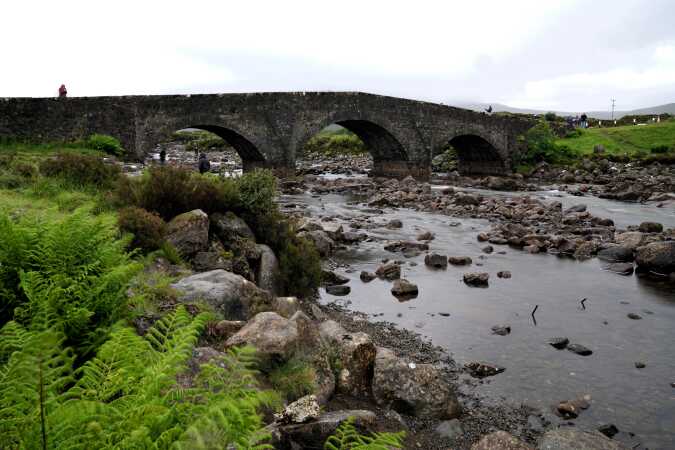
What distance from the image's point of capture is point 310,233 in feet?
56.4

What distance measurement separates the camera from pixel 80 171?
43.6 ft

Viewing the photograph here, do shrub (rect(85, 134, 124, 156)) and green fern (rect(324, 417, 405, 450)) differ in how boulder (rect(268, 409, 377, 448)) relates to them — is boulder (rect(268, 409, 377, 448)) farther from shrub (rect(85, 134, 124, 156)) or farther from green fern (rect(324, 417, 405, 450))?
shrub (rect(85, 134, 124, 156))

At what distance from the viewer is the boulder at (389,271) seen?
14500 mm

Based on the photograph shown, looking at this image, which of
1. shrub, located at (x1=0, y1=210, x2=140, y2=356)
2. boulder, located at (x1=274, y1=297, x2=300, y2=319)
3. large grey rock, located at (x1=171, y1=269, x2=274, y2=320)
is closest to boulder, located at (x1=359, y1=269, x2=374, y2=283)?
boulder, located at (x1=274, y1=297, x2=300, y2=319)

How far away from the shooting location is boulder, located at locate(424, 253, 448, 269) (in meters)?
15.9

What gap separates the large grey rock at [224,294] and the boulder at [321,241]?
749 cm

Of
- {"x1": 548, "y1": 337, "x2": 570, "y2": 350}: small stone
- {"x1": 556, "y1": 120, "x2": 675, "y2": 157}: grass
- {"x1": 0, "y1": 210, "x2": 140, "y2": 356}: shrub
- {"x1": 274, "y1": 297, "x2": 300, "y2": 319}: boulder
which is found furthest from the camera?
{"x1": 556, "y1": 120, "x2": 675, "y2": 157}: grass

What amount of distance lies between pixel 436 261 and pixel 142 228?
942cm

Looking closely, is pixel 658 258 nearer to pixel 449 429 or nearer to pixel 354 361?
pixel 449 429

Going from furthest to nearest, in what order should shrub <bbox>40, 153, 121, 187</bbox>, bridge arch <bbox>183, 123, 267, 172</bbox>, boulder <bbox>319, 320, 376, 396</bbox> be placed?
bridge arch <bbox>183, 123, 267, 172</bbox> < shrub <bbox>40, 153, 121, 187</bbox> < boulder <bbox>319, 320, 376, 396</bbox>

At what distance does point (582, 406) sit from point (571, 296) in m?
6.12

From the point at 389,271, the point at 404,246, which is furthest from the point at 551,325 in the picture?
the point at 404,246

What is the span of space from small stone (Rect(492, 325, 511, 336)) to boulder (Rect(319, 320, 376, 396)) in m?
3.74

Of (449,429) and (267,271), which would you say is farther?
(267,271)
